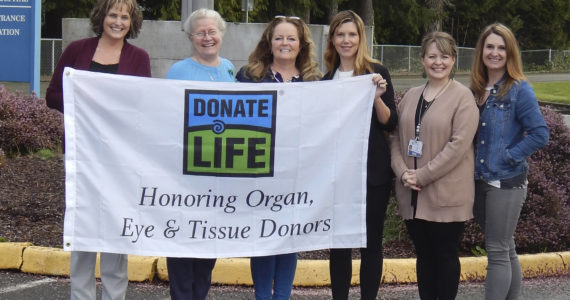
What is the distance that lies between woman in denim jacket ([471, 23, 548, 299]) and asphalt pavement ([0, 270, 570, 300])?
130 cm

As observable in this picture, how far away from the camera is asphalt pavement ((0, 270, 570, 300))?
5969 millimetres

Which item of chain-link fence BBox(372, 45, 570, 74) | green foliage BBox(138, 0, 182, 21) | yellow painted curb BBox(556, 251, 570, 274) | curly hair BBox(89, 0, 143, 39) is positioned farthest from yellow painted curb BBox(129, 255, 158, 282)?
chain-link fence BBox(372, 45, 570, 74)

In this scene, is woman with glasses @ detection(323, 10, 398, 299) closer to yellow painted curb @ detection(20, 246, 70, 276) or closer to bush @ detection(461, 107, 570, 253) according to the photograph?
bush @ detection(461, 107, 570, 253)

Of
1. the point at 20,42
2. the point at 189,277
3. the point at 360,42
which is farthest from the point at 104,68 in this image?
the point at 20,42

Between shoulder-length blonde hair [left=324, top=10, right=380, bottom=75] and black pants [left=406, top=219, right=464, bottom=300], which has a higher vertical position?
shoulder-length blonde hair [left=324, top=10, right=380, bottom=75]

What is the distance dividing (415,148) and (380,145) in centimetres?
25

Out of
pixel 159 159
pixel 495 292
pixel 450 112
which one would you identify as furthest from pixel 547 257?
pixel 159 159

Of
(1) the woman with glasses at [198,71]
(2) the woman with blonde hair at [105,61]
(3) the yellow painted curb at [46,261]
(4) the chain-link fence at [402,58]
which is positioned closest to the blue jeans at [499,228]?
(1) the woman with glasses at [198,71]

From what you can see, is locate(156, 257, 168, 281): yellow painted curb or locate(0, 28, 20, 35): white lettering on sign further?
locate(0, 28, 20, 35): white lettering on sign

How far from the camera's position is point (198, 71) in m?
4.80

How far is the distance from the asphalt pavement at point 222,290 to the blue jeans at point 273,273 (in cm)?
106

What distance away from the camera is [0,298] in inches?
229

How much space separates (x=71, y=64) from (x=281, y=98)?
127cm

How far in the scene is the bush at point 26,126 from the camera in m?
10.2
